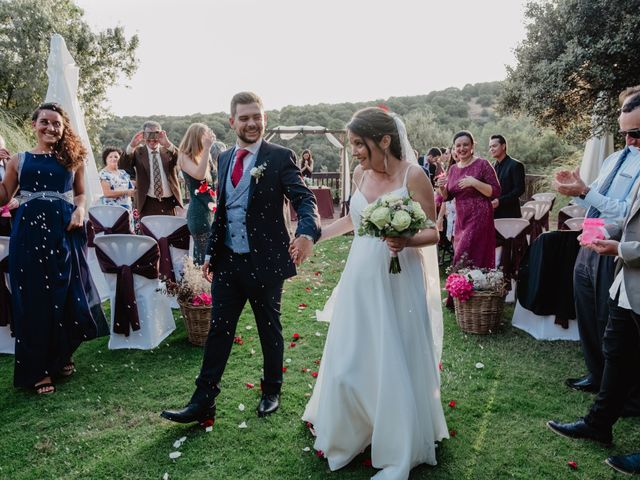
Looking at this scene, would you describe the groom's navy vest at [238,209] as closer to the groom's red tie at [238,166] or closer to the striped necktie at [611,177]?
the groom's red tie at [238,166]

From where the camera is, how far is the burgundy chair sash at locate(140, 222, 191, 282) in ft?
18.5

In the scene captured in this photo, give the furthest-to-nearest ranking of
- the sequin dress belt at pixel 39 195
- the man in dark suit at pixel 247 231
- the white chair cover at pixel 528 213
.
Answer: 1. the white chair cover at pixel 528 213
2. the sequin dress belt at pixel 39 195
3. the man in dark suit at pixel 247 231

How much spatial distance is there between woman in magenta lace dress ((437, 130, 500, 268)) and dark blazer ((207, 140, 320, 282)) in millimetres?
3035

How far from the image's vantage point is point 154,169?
593 centimetres

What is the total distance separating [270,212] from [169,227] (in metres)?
2.85

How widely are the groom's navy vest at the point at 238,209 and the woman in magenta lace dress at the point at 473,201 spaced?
3267mm

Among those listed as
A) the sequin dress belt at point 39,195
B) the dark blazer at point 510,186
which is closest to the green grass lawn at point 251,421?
the sequin dress belt at point 39,195

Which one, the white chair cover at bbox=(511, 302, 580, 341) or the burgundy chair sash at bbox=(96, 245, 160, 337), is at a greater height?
the burgundy chair sash at bbox=(96, 245, 160, 337)

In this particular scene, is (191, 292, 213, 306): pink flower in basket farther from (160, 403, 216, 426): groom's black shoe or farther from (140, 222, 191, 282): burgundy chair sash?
(160, 403, 216, 426): groom's black shoe

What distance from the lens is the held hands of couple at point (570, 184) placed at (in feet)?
9.95

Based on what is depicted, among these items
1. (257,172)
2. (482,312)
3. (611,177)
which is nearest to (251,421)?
(257,172)

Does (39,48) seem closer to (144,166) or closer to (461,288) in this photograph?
(144,166)

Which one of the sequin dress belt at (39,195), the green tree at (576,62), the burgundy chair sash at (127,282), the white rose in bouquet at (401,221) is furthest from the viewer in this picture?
the green tree at (576,62)

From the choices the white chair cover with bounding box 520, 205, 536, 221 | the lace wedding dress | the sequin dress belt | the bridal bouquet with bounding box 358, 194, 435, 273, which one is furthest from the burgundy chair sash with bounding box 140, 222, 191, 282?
the white chair cover with bounding box 520, 205, 536, 221
